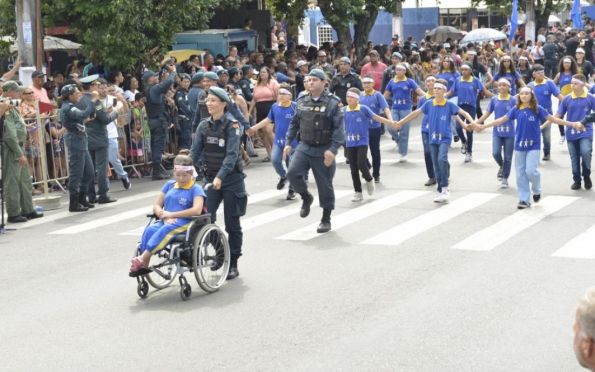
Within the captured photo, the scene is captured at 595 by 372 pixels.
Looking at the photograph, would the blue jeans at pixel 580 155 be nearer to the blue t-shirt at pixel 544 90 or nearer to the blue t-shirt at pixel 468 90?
the blue t-shirt at pixel 544 90

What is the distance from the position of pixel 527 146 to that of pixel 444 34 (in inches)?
1304

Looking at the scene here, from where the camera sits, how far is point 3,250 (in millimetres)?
12609

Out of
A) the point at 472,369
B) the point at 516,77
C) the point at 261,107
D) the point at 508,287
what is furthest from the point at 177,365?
the point at 516,77

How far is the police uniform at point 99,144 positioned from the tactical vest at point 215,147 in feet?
17.0

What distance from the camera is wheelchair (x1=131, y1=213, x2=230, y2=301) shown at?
959 cm

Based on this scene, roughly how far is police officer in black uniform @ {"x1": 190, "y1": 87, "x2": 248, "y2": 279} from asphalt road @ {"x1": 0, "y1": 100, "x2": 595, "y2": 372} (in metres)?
0.50

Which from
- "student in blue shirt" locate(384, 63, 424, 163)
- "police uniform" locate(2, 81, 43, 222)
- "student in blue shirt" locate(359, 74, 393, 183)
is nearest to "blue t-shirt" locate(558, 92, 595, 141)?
"student in blue shirt" locate(359, 74, 393, 183)

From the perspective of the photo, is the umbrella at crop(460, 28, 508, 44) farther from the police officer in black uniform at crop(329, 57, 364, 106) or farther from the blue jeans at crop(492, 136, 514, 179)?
the blue jeans at crop(492, 136, 514, 179)

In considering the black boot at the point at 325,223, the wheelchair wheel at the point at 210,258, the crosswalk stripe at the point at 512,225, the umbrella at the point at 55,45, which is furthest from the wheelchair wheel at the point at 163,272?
the umbrella at the point at 55,45

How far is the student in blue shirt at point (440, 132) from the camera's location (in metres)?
15.2

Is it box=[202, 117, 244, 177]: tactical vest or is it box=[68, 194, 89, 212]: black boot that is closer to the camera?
box=[202, 117, 244, 177]: tactical vest

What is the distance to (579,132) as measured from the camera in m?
15.8

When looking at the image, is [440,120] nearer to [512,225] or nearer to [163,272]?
[512,225]

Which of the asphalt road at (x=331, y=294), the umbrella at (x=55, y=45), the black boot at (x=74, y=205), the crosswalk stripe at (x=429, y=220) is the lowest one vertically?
the crosswalk stripe at (x=429, y=220)
